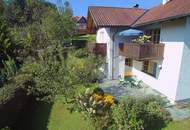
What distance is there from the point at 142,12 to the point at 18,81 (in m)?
16.9

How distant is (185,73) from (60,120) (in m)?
9.08

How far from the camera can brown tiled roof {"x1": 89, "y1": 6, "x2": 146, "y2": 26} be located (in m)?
20.1

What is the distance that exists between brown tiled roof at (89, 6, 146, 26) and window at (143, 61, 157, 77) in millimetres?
4947

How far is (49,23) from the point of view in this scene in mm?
29078

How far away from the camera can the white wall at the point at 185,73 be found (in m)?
12.8

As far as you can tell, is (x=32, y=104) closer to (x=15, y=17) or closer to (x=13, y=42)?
(x=13, y=42)

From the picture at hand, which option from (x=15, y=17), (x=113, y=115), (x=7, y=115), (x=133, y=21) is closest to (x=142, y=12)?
(x=133, y=21)

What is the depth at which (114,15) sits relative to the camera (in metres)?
21.6

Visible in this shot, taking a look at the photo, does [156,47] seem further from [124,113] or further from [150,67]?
[124,113]

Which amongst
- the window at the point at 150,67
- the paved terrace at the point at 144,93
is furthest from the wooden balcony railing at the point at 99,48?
the window at the point at 150,67

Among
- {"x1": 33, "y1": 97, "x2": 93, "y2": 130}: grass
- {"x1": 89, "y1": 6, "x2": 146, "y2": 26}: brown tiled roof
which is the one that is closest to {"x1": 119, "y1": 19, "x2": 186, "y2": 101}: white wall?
Result: {"x1": 89, "y1": 6, "x2": 146, "y2": 26}: brown tiled roof

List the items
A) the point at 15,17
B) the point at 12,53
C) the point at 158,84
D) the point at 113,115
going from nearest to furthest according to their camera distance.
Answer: the point at 113,115 → the point at 158,84 → the point at 12,53 → the point at 15,17

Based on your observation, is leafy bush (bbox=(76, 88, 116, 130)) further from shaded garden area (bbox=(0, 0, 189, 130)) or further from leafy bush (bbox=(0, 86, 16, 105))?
leafy bush (bbox=(0, 86, 16, 105))

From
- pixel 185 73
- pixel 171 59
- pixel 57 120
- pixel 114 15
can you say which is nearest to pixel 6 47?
pixel 57 120
